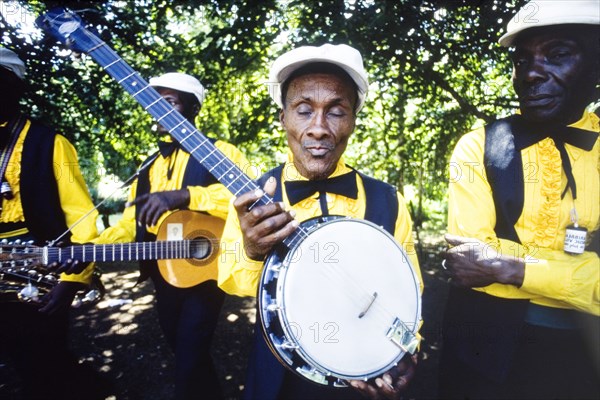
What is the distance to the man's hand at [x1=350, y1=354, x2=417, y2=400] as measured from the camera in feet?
4.59

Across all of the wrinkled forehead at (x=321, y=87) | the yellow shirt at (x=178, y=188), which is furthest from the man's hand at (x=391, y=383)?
the yellow shirt at (x=178, y=188)

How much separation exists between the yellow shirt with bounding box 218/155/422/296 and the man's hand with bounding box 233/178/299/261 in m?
0.30

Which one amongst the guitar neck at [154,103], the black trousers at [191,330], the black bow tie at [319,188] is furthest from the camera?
the black trousers at [191,330]

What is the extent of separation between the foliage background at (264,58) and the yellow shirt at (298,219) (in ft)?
4.81

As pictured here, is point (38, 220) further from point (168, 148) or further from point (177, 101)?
point (177, 101)

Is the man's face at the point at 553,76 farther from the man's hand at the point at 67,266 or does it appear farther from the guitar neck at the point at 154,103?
the man's hand at the point at 67,266

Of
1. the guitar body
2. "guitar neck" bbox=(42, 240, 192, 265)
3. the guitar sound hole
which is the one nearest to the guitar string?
"guitar neck" bbox=(42, 240, 192, 265)

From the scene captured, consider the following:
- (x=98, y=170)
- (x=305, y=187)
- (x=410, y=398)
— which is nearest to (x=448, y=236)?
(x=305, y=187)

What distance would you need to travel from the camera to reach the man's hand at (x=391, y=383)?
140 centimetres

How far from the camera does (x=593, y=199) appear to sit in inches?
66.6

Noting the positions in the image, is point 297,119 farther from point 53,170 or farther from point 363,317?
point 53,170

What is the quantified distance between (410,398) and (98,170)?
5822 millimetres

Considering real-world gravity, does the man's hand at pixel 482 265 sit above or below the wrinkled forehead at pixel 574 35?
below

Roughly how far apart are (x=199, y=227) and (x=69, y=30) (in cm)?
164
